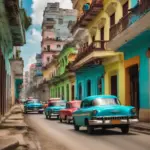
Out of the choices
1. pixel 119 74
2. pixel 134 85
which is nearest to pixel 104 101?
pixel 134 85

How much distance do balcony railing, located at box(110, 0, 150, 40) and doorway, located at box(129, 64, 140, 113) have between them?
7.80 ft

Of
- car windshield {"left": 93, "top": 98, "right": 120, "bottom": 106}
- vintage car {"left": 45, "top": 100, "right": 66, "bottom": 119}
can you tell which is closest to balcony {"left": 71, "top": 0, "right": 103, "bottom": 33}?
vintage car {"left": 45, "top": 100, "right": 66, "bottom": 119}

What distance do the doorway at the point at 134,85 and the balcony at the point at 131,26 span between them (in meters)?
1.71

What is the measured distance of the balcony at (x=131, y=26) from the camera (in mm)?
16770

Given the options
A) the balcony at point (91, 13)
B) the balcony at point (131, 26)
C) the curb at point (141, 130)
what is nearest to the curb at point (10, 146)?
the curb at point (141, 130)

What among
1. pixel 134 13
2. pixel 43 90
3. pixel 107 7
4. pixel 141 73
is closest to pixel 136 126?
pixel 141 73

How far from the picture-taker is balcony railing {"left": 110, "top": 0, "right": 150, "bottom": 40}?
1705cm

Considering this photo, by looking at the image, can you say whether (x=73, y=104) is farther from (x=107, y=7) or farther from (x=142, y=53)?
(x=107, y=7)

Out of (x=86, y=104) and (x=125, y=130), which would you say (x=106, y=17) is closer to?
(x=86, y=104)

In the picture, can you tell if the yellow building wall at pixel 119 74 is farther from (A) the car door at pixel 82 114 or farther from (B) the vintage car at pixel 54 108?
(A) the car door at pixel 82 114

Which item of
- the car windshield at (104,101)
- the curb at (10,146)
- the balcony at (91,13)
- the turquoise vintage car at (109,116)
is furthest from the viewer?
the balcony at (91,13)

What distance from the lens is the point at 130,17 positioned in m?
19.5

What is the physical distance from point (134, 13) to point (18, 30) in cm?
643

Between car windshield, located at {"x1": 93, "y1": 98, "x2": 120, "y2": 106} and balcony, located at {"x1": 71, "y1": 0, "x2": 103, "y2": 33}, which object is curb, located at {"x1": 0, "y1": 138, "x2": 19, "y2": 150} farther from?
balcony, located at {"x1": 71, "y1": 0, "x2": 103, "y2": 33}
